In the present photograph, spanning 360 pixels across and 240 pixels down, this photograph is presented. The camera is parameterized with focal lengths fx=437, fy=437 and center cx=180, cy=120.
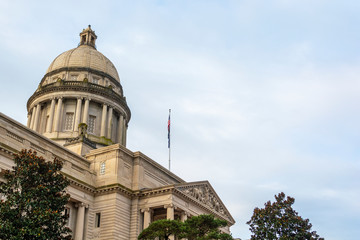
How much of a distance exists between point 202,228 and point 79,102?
30218 millimetres

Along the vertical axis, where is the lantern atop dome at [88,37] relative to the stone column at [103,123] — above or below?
above

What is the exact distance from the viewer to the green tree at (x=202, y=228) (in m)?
32.5

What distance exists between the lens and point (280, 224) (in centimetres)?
3228

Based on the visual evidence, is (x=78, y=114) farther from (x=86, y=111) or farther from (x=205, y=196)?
(x=205, y=196)

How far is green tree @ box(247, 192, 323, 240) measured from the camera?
32.1m

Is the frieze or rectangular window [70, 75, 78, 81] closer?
the frieze

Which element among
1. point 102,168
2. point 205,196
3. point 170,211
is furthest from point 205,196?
point 102,168

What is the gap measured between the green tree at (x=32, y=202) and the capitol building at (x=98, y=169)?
387 inches

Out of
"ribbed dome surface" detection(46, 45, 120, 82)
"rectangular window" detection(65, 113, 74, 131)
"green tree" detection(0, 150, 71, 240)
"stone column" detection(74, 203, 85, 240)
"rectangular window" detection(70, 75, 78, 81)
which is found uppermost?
"ribbed dome surface" detection(46, 45, 120, 82)

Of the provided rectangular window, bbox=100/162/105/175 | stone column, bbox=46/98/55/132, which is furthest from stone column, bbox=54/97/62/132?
rectangular window, bbox=100/162/105/175

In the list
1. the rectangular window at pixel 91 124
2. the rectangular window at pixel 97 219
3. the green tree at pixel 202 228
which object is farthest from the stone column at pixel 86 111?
the green tree at pixel 202 228

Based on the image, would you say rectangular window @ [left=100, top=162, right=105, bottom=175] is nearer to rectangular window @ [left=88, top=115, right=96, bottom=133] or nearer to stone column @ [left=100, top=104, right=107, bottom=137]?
stone column @ [left=100, top=104, right=107, bottom=137]

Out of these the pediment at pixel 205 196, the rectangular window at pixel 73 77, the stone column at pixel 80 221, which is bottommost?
the stone column at pixel 80 221

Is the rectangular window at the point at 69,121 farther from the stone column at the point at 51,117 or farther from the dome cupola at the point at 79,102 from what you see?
the stone column at the point at 51,117
